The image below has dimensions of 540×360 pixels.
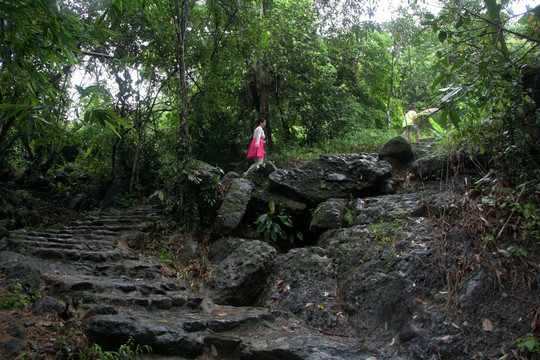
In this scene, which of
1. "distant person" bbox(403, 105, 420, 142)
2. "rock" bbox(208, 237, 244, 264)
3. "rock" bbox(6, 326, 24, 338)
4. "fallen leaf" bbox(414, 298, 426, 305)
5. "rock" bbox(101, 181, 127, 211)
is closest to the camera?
"rock" bbox(6, 326, 24, 338)

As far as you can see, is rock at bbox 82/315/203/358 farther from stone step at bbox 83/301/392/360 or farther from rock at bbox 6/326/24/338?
rock at bbox 6/326/24/338

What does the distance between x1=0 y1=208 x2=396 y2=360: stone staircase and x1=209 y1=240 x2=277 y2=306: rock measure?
0.29 m

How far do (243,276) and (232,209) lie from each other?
254 centimetres

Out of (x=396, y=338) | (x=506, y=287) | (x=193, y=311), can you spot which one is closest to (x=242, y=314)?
(x=193, y=311)

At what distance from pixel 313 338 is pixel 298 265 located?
76.2 inches

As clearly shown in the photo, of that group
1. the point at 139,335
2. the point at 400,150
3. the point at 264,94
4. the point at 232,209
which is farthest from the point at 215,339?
the point at 264,94

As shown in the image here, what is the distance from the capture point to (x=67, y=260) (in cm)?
641

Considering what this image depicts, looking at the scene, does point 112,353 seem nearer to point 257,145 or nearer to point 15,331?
point 15,331

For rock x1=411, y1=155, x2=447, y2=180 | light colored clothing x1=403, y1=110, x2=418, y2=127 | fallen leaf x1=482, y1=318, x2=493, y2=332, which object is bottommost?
fallen leaf x1=482, y1=318, x2=493, y2=332

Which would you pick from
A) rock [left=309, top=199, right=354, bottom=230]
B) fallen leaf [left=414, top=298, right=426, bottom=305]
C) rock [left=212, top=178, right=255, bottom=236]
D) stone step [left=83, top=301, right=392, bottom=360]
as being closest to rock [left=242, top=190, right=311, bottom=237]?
rock [left=212, top=178, right=255, bottom=236]

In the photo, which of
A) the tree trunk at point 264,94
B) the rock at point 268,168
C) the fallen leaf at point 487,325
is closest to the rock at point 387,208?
the fallen leaf at point 487,325

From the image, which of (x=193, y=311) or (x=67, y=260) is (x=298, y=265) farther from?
(x=67, y=260)

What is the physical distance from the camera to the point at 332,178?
834 centimetres

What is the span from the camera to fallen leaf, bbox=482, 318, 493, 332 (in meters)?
3.60
